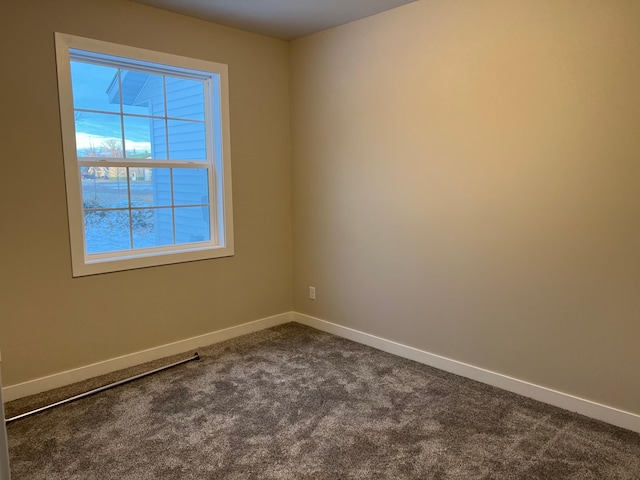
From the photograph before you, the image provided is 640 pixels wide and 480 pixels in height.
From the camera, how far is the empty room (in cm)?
229

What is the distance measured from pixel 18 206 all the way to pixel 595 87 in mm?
3279

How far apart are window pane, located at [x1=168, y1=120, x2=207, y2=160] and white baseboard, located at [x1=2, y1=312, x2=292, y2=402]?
4.70 feet

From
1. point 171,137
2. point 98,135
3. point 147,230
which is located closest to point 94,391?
point 147,230

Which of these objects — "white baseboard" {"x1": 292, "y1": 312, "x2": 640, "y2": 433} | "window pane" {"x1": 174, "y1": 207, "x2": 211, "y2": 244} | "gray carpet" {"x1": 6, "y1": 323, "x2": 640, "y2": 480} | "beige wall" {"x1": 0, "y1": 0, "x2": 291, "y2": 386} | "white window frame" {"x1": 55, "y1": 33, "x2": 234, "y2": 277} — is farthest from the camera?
"window pane" {"x1": 174, "y1": 207, "x2": 211, "y2": 244}

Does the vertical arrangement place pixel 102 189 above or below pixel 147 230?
above

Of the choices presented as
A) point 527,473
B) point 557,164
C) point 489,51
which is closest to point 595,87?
point 557,164

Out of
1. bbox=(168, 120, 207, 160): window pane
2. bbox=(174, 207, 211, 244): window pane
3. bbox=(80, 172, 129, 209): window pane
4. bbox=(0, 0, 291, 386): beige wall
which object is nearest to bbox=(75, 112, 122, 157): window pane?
bbox=(80, 172, 129, 209): window pane

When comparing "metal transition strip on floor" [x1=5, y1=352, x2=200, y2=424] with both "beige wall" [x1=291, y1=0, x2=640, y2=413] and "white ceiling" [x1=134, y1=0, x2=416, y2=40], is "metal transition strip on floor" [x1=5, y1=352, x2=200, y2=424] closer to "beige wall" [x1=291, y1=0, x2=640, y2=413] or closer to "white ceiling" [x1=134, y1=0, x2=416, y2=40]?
"beige wall" [x1=291, y1=0, x2=640, y2=413]

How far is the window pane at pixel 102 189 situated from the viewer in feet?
10.00

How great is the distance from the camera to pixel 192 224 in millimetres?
3643

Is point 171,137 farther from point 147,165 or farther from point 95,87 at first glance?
point 95,87

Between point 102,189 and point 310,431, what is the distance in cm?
212

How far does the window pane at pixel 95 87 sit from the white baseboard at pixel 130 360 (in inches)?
68.6

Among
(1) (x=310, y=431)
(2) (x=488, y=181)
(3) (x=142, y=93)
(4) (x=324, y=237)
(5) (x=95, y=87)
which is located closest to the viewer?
(1) (x=310, y=431)
